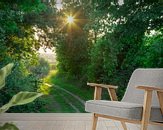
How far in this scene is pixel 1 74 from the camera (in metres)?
0.79

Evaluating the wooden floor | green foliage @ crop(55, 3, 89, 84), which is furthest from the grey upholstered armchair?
green foliage @ crop(55, 3, 89, 84)

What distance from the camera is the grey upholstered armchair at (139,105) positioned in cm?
289

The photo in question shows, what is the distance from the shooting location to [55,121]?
5.00 metres

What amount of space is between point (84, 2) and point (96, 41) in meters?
0.63

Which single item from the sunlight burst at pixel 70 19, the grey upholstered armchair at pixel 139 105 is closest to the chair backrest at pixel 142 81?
the grey upholstered armchair at pixel 139 105

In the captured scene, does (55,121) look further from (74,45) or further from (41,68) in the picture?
(74,45)

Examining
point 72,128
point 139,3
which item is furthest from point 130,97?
point 139,3

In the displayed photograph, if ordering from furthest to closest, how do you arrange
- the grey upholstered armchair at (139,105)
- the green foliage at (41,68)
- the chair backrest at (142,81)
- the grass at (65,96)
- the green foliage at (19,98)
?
the green foliage at (41,68) < the grass at (65,96) < the chair backrest at (142,81) < the grey upholstered armchair at (139,105) < the green foliage at (19,98)

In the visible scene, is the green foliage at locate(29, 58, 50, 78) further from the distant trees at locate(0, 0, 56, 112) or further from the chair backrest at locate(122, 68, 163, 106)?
the chair backrest at locate(122, 68, 163, 106)

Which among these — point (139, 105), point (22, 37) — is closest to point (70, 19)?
point (22, 37)

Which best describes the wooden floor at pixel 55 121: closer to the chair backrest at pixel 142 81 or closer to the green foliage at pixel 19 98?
the chair backrest at pixel 142 81

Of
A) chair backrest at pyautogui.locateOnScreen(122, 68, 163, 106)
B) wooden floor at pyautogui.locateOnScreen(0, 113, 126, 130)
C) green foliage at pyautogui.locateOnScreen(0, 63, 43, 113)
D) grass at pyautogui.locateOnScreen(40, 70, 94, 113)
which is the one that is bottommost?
wooden floor at pyautogui.locateOnScreen(0, 113, 126, 130)

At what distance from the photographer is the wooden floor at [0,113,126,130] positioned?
4465 mm

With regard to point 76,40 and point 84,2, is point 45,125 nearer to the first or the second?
point 76,40
